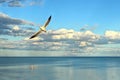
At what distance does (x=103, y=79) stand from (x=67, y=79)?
6.12 metres

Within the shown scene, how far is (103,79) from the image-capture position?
62188 millimetres

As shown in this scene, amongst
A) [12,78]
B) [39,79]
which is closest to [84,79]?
[39,79]

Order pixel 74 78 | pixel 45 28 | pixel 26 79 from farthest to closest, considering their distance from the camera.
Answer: pixel 74 78 → pixel 26 79 → pixel 45 28

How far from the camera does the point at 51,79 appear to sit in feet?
197

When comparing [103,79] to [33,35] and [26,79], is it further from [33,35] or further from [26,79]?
[33,35]

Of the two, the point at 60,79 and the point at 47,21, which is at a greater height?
the point at 47,21

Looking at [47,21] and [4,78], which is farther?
[4,78]

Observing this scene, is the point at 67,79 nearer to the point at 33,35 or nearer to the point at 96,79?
the point at 96,79

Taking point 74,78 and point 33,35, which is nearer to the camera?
point 33,35

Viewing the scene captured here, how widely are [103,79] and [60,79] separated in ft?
24.1

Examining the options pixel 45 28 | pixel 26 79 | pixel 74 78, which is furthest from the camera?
pixel 74 78

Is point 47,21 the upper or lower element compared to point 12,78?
upper

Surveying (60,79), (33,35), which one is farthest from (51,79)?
(33,35)

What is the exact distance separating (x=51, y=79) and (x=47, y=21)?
27.9 meters
